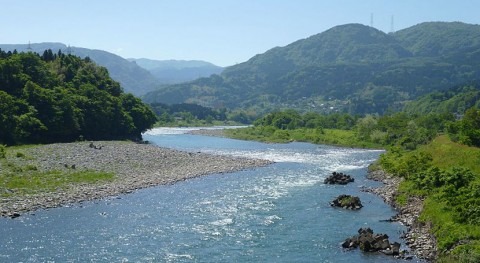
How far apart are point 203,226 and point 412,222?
1892 cm

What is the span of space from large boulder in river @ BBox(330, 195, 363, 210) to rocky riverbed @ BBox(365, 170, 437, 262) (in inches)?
156

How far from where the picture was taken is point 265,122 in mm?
193000

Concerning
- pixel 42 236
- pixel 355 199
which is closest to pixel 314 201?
pixel 355 199

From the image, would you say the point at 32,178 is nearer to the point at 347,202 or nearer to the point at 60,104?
the point at 347,202

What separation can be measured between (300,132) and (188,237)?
396 feet

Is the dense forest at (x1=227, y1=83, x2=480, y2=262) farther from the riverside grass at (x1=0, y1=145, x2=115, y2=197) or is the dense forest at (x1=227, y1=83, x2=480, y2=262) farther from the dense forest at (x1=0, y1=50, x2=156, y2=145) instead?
the dense forest at (x1=0, y1=50, x2=156, y2=145)

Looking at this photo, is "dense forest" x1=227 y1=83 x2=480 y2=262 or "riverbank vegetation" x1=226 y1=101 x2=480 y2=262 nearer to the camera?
"riverbank vegetation" x1=226 y1=101 x2=480 y2=262

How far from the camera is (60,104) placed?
95812 mm

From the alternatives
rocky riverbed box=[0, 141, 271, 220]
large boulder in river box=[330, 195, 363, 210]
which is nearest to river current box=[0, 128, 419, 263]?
large boulder in river box=[330, 195, 363, 210]

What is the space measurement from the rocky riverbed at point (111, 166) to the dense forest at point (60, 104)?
10.00 m

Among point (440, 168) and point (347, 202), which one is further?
point (440, 168)

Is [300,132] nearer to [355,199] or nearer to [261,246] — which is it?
[355,199]

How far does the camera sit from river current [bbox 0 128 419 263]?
112 ft

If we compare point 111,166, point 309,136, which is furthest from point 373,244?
point 309,136
